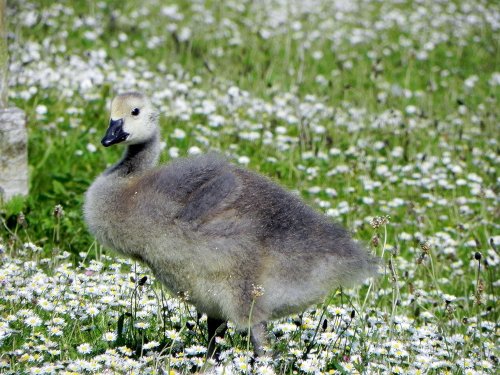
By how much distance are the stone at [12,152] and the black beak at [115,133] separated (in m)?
2.41

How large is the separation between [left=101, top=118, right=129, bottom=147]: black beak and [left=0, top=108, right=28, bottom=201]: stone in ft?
7.92

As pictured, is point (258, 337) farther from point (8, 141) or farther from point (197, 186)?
point (8, 141)

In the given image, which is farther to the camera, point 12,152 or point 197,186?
point 12,152

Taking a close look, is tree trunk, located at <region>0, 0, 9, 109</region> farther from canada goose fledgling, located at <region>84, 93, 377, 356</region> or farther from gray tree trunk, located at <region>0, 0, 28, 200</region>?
canada goose fledgling, located at <region>84, 93, 377, 356</region>

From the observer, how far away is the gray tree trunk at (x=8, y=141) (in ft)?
24.7

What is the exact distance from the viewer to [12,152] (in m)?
7.58

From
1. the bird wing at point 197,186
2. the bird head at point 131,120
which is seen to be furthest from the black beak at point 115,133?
the bird wing at point 197,186

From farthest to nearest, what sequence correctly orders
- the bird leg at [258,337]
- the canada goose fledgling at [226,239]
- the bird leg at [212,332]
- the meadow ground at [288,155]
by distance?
the meadow ground at [288,155]
the bird leg at [212,332]
the bird leg at [258,337]
the canada goose fledgling at [226,239]

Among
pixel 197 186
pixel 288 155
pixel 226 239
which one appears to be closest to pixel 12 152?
pixel 197 186

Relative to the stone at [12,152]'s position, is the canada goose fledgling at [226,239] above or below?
above

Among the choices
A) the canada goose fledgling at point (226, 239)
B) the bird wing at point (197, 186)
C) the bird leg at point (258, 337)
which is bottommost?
the bird leg at point (258, 337)

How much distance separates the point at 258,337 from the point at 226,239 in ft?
2.17

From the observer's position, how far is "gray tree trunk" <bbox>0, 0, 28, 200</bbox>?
7.53 meters

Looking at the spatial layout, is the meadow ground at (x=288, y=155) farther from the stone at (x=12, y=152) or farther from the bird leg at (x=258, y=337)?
the stone at (x=12, y=152)
